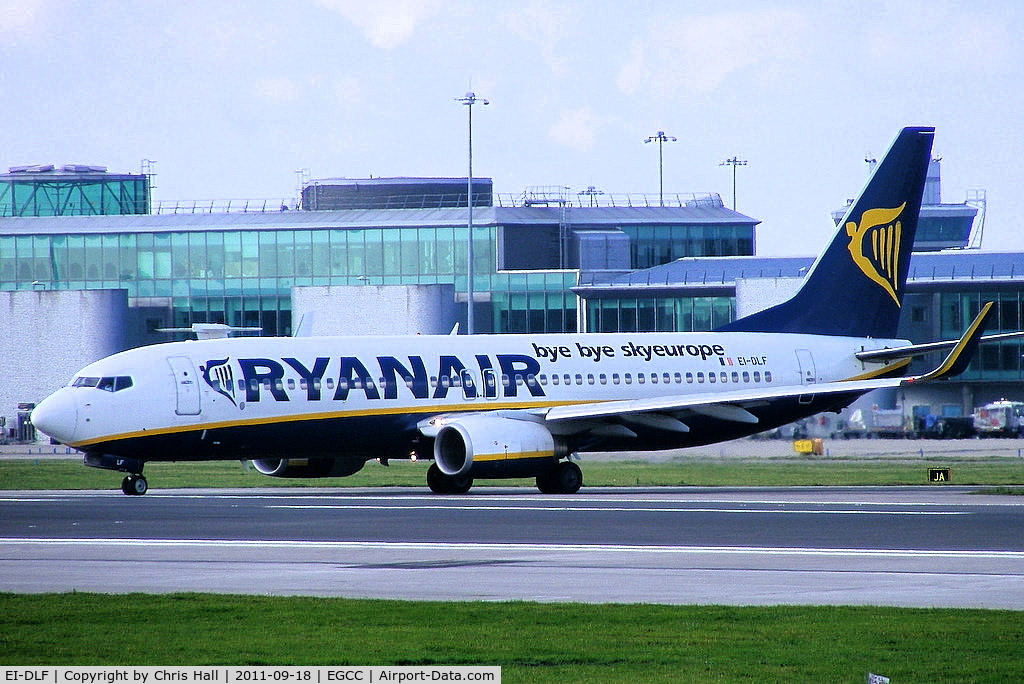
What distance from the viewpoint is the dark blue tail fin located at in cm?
4956

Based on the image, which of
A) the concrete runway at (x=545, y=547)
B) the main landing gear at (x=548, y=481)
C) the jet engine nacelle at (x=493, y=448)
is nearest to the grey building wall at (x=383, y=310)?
the main landing gear at (x=548, y=481)

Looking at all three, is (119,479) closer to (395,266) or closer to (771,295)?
(771,295)

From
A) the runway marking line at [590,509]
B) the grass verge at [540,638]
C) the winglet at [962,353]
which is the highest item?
the winglet at [962,353]

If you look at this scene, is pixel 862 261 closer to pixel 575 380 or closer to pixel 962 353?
pixel 962 353

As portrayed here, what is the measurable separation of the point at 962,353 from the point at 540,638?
28.2 meters

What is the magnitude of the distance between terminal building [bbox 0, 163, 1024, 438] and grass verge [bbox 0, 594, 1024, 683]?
59661mm

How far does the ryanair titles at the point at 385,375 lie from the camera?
40.4m

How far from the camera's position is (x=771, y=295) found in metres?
77.9

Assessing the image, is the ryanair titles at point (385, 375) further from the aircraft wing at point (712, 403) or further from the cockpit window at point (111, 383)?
the cockpit window at point (111, 383)

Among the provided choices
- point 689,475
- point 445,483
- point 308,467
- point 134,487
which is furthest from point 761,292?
point 134,487

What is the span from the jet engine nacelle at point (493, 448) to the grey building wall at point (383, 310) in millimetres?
40761

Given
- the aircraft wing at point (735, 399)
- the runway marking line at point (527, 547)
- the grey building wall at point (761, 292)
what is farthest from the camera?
the grey building wall at point (761, 292)

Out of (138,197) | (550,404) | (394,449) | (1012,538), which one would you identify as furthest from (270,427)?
(138,197)

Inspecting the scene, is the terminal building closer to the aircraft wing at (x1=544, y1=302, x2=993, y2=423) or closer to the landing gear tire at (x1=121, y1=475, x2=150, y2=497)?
the aircraft wing at (x1=544, y1=302, x2=993, y2=423)
